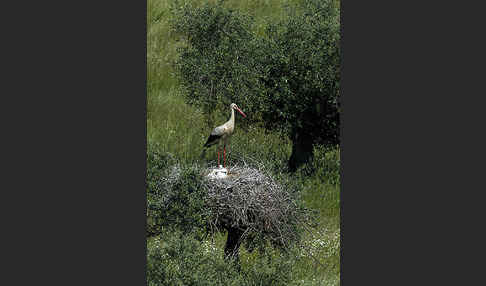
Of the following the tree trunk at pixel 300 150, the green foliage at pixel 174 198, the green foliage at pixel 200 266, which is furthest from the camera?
the tree trunk at pixel 300 150

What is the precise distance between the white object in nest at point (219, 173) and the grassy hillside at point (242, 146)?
21cm

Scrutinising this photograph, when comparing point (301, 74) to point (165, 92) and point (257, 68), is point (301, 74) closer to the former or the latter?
point (257, 68)

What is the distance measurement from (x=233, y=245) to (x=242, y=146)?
1.51 m

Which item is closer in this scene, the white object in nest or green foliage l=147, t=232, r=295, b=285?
green foliage l=147, t=232, r=295, b=285

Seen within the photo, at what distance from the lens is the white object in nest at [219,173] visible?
15859 mm

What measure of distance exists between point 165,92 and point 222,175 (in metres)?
1.56

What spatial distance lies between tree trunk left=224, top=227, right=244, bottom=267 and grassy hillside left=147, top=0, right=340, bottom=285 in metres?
0.10

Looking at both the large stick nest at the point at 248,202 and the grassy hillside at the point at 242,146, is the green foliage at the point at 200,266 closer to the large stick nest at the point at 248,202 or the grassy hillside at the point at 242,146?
the grassy hillside at the point at 242,146

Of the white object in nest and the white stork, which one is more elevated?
the white stork

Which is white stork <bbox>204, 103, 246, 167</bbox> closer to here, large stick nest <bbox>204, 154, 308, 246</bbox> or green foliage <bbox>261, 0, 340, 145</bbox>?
large stick nest <bbox>204, 154, 308, 246</bbox>

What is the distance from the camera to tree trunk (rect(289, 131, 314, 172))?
16297mm

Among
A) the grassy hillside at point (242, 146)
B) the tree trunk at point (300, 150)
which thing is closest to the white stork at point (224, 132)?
the grassy hillside at point (242, 146)

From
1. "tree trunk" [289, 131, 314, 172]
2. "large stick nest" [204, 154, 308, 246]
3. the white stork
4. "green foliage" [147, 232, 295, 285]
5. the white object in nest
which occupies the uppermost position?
the white stork

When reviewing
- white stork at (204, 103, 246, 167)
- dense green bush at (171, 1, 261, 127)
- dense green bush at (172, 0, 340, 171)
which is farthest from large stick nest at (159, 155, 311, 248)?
Result: dense green bush at (171, 1, 261, 127)
